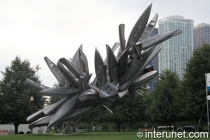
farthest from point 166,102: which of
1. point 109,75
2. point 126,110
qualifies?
point 109,75

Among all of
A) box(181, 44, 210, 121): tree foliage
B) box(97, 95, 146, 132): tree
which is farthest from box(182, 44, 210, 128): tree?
box(97, 95, 146, 132): tree

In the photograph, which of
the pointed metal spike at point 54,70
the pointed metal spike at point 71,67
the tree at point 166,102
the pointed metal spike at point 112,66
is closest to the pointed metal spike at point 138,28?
the pointed metal spike at point 112,66

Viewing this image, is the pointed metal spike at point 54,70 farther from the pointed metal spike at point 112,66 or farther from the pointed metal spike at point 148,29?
the pointed metal spike at point 148,29

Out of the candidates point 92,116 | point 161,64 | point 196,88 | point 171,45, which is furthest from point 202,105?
point 171,45

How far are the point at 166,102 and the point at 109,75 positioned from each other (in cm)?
2028

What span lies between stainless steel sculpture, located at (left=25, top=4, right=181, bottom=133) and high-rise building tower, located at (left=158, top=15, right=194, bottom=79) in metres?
71.3

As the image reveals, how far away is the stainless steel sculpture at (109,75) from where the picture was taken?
26109mm

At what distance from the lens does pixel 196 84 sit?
36.6 m

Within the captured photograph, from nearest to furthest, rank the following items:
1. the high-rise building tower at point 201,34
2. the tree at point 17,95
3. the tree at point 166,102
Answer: the tree at point 17,95, the tree at point 166,102, the high-rise building tower at point 201,34

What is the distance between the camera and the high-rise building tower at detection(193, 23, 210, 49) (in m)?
118

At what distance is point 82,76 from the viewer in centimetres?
2761

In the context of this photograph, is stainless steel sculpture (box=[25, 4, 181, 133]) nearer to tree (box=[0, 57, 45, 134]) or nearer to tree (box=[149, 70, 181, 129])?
tree (box=[0, 57, 45, 134])

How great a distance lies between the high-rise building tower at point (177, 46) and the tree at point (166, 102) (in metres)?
50.9

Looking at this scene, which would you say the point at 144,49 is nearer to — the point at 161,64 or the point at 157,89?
the point at 157,89
